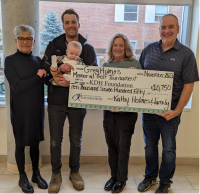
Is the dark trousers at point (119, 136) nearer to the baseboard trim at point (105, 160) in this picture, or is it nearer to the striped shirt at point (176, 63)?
the striped shirt at point (176, 63)

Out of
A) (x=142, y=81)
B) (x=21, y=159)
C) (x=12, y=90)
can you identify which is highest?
(x=142, y=81)

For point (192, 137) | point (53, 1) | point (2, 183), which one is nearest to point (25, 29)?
point (53, 1)

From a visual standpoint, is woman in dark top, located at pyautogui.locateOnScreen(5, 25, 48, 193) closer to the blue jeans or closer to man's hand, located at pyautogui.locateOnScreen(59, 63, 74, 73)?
man's hand, located at pyautogui.locateOnScreen(59, 63, 74, 73)

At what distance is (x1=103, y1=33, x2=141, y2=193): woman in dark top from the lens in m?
1.68

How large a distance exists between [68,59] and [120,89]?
1.70 feet

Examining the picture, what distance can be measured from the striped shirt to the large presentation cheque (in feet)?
0.34

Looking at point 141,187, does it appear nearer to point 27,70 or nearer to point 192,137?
point 192,137

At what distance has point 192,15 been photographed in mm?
2400

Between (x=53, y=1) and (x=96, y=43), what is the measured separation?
0.70 metres

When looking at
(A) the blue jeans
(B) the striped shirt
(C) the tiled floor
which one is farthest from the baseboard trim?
(B) the striped shirt

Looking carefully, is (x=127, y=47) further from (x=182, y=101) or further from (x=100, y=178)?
(x=100, y=178)

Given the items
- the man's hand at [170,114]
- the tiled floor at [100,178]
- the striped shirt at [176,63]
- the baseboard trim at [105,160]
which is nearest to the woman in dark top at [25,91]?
the tiled floor at [100,178]

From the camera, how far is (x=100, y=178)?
7.04ft

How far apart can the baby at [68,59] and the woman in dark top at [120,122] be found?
0.26 m
